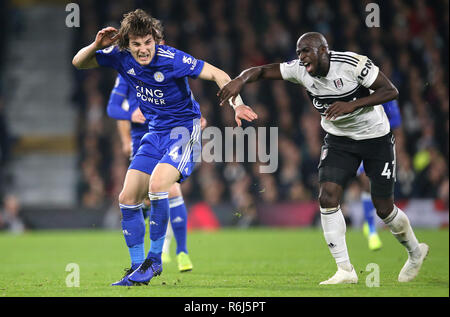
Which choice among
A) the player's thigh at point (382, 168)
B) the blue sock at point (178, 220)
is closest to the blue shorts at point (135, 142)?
the blue sock at point (178, 220)

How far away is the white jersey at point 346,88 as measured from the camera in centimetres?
611

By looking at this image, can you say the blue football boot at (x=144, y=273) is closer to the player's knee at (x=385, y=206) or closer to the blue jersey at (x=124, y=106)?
the player's knee at (x=385, y=206)

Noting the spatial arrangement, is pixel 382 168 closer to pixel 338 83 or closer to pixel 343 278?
pixel 338 83

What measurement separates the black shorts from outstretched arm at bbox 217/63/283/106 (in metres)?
0.83

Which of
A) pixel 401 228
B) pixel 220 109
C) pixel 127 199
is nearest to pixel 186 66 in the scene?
pixel 127 199

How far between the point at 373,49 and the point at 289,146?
356cm

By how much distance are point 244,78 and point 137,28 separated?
101cm

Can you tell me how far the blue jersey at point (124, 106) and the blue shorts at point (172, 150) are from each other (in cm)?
160

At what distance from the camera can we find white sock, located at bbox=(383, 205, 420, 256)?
21.2 feet

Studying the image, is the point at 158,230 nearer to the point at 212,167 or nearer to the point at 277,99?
the point at 212,167

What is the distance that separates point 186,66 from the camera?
635 cm
